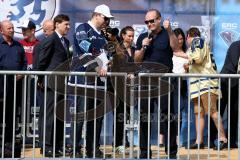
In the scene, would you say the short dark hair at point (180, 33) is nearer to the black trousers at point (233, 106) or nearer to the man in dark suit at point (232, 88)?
the man in dark suit at point (232, 88)

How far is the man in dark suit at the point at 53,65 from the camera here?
997 cm

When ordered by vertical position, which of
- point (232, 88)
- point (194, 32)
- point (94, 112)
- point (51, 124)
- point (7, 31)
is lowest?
point (51, 124)

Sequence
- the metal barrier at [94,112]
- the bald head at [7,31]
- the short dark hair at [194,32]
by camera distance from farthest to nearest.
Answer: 1. the short dark hair at [194,32]
2. the bald head at [7,31]
3. the metal barrier at [94,112]

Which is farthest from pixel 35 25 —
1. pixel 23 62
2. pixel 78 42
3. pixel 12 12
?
pixel 78 42

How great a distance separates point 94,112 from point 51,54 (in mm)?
1077

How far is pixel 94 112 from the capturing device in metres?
10.0

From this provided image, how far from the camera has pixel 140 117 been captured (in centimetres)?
993

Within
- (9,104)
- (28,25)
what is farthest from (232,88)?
(28,25)

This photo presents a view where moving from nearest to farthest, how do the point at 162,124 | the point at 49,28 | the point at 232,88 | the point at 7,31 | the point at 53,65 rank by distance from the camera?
the point at 232,88
the point at 162,124
the point at 53,65
the point at 7,31
the point at 49,28

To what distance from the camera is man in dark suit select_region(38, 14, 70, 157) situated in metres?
9.97

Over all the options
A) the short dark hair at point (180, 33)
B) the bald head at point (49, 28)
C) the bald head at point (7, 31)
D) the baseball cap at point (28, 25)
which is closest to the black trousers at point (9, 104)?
the bald head at point (7, 31)

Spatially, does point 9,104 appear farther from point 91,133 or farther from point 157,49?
point 157,49

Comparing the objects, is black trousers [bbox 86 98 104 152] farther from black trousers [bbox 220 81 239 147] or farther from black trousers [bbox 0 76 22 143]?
black trousers [bbox 220 81 239 147]

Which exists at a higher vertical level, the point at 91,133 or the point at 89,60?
the point at 89,60
